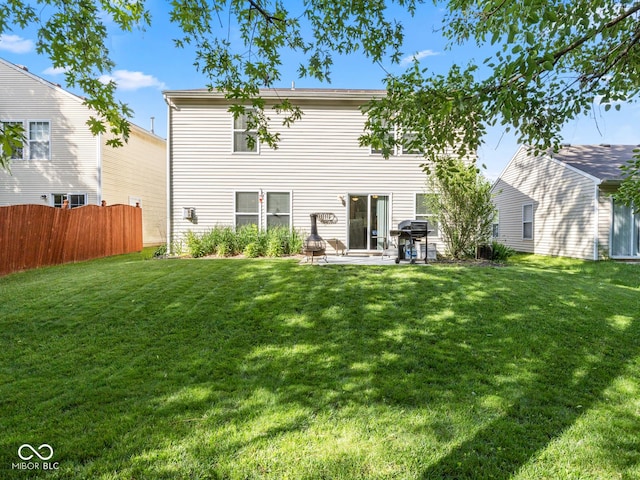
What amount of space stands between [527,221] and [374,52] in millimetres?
13101

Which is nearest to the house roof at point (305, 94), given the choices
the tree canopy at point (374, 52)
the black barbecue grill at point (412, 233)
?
the black barbecue grill at point (412, 233)

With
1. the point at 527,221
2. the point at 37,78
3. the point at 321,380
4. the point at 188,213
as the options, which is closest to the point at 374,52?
the point at 321,380

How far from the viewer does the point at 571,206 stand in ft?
40.3

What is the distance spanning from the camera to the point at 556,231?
12969 millimetres

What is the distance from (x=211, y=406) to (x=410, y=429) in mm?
1540

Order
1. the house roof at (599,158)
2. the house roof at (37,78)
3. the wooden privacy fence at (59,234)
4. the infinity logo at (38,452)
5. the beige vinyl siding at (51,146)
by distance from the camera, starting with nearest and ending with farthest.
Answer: the infinity logo at (38,452)
the wooden privacy fence at (59,234)
the house roof at (599,158)
the house roof at (37,78)
the beige vinyl siding at (51,146)

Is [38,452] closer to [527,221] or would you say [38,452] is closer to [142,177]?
[527,221]

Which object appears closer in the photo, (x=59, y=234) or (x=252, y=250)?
(x=59, y=234)

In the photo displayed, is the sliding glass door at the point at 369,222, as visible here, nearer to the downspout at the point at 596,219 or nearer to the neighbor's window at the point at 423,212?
the neighbor's window at the point at 423,212

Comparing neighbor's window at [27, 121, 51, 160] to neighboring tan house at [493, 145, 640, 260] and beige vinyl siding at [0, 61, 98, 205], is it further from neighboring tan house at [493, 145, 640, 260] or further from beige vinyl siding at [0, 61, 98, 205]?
neighboring tan house at [493, 145, 640, 260]

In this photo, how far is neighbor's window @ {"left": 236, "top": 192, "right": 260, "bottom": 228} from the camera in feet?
37.3

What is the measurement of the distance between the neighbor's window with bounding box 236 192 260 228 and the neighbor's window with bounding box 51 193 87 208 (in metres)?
7.81

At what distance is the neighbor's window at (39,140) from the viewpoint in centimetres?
1419

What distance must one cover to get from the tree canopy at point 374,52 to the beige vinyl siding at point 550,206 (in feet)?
27.5
